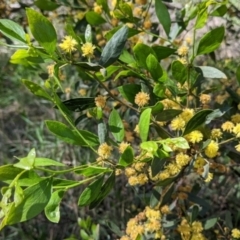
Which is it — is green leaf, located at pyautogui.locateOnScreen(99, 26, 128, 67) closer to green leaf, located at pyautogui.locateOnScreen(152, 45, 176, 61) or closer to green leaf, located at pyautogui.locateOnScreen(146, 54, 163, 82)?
green leaf, located at pyautogui.locateOnScreen(146, 54, 163, 82)

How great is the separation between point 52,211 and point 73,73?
2.19 metres

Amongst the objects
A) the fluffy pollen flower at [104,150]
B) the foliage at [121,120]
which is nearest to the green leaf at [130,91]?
the foliage at [121,120]

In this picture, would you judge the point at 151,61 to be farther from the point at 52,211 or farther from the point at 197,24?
the point at 52,211

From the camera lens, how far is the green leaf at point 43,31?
2.80 ft

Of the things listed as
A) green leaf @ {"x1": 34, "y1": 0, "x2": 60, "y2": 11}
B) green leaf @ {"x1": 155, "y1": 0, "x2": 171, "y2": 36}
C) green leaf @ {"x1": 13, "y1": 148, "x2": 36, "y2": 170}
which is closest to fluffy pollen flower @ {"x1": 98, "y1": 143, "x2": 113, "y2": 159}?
green leaf @ {"x1": 13, "y1": 148, "x2": 36, "y2": 170}

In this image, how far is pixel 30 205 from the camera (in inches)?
33.0

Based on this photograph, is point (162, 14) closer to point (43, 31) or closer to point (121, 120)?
point (121, 120)

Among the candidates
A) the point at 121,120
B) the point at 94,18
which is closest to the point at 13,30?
the point at 121,120

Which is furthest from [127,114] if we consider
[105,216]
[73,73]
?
[73,73]

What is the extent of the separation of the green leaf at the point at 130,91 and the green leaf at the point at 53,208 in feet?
0.83

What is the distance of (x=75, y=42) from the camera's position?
953 mm

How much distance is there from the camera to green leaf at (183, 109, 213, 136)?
100 cm

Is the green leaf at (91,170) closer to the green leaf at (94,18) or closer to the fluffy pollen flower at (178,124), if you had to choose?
the fluffy pollen flower at (178,124)

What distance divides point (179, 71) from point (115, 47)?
0.51 feet
